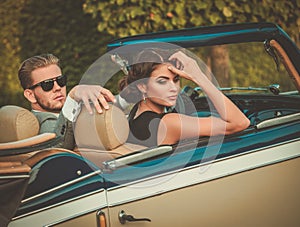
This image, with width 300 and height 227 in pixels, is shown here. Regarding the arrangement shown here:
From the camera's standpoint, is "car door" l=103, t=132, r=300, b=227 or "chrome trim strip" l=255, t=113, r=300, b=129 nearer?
"car door" l=103, t=132, r=300, b=227

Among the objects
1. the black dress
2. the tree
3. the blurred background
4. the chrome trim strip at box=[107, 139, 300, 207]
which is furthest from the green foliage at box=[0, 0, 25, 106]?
the chrome trim strip at box=[107, 139, 300, 207]

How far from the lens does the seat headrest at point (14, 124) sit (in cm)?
355

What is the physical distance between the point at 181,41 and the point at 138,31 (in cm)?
465

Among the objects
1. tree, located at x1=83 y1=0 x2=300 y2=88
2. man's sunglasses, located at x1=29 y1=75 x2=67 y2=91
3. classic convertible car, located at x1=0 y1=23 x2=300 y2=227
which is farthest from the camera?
tree, located at x1=83 y1=0 x2=300 y2=88

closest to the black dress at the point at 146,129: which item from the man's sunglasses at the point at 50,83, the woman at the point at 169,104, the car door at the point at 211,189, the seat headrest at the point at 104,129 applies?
the woman at the point at 169,104

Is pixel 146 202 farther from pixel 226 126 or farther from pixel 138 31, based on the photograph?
pixel 138 31

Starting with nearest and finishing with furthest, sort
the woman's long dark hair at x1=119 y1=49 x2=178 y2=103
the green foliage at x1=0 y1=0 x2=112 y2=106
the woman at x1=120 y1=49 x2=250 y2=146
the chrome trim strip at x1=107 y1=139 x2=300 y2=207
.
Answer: the chrome trim strip at x1=107 y1=139 x2=300 y2=207 < the woman at x1=120 y1=49 x2=250 y2=146 < the woman's long dark hair at x1=119 y1=49 x2=178 y2=103 < the green foliage at x1=0 y1=0 x2=112 y2=106

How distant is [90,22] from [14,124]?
655cm

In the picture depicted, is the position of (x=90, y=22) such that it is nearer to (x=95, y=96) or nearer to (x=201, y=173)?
(x=95, y=96)

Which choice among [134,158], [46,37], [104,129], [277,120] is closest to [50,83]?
[104,129]

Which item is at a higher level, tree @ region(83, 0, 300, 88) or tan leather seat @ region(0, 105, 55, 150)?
tree @ region(83, 0, 300, 88)

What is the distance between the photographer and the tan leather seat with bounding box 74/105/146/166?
3.52 metres

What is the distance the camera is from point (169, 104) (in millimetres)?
3857

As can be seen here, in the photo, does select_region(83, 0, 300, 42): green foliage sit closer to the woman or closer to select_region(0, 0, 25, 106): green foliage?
select_region(0, 0, 25, 106): green foliage
